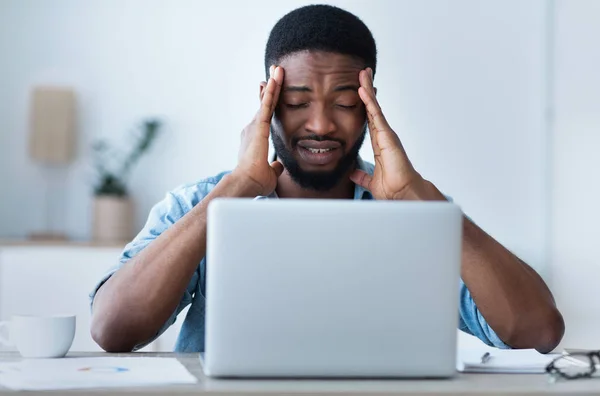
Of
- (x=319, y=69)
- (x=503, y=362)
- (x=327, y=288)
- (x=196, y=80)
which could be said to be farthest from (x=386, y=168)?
(x=196, y=80)

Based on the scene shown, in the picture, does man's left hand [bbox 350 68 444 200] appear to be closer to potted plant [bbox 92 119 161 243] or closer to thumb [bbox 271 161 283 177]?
thumb [bbox 271 161 283 177]

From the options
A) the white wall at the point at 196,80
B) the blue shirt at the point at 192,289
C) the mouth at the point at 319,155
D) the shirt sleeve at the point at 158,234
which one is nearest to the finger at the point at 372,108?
the mouth at the point at 319,155

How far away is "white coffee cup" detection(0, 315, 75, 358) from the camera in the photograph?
132 centimetres

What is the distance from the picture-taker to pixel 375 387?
39.8 inches

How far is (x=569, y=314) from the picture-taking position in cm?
409

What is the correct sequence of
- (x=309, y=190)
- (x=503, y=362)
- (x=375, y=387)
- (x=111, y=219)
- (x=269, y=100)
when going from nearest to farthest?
(x=375, y=387), (x=503, y=362), (x=269, y=100), (x=309, y=190), (x=111, y=219)

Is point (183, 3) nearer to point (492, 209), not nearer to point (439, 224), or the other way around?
point (492, 209)

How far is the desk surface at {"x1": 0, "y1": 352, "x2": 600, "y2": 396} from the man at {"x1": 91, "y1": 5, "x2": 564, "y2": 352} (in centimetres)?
53

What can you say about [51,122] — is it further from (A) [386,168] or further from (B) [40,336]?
(B) [40,336]

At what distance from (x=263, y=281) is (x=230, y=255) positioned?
0.17 feet

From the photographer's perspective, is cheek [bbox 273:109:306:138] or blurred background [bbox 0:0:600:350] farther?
blurred background [bbox 0:0:600:350]

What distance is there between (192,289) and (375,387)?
934 mm

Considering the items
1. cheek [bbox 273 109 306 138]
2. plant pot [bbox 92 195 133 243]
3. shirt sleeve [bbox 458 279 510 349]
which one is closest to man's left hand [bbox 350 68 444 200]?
cheek [bbox 273 109 306 138]

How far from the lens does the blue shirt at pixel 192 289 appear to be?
5.94ft
